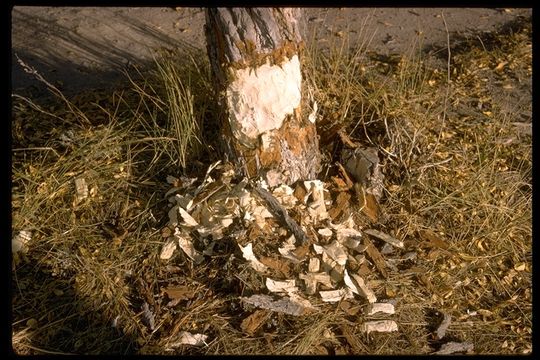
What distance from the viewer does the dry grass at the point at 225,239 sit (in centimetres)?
219

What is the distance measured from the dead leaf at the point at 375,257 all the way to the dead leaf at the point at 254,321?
497mm

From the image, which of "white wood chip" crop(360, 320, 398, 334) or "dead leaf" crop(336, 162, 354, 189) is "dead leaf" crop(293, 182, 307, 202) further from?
"white wood chip" crop(360, 320, 398, 334)

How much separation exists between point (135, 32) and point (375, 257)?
2561 mm

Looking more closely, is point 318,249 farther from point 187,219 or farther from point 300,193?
point 187,219

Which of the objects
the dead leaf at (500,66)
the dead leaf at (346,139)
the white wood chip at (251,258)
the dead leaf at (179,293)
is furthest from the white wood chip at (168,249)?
the dead leaf at (500,66)

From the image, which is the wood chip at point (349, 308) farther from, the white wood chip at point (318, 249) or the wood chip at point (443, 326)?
the wood chip at point (443, 326)

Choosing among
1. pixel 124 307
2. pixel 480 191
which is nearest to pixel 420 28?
pixel 480 191

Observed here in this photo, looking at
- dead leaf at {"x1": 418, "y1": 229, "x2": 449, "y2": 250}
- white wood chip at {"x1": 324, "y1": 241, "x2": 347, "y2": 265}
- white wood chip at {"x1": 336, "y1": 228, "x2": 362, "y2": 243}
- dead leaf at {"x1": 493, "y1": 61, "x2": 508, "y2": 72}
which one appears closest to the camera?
white wood chip at {"x1": 324, "y1": 241, "x2": 347, "y2": 265}

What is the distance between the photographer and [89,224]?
2477mm

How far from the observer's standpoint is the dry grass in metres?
2.19

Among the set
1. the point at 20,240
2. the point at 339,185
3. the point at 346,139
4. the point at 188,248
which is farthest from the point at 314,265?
the point at 20,240

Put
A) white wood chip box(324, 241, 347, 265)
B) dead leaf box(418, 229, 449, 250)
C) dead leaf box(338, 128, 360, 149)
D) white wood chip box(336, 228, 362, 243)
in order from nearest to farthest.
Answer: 1. white wood chip box(324, 241, 347, 265)
2. white wood chip box(336, 228, 362, 243)
3. dead leaf box(418, 229, 449, 250)
4. dead leaf box(338, 128, 360, 149)

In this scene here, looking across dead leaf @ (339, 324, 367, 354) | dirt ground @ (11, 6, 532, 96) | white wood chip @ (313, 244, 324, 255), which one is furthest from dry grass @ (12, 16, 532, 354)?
dirt ground @ (11, 6, 532, 96)

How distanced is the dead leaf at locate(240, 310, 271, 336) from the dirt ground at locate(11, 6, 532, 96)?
2.00 meters
